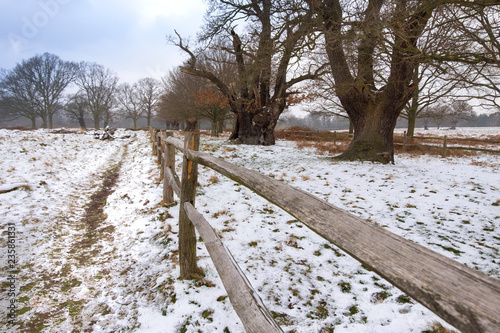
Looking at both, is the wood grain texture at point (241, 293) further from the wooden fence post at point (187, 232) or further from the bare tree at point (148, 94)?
the bare tree at point (148, 94)

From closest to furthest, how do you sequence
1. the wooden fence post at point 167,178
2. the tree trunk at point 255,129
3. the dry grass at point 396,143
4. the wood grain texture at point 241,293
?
the wood grain texture at point 241,293 < the wooden fence post at point 167,178 < the dry grass at point 396,143 < the tree trunk at point 255,129

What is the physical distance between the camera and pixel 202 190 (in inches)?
209

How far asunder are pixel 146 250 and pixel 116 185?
4193 millimetres

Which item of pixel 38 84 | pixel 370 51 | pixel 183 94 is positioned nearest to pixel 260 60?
pixel 370 51

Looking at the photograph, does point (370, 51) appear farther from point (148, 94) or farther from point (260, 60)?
point (148, 94)

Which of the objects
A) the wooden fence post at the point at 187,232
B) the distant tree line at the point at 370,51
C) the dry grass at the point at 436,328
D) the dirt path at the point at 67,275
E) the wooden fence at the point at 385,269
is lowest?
the dirt path at the point at 67,275

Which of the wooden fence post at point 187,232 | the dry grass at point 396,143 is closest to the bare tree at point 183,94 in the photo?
the dry grass at point 396,143

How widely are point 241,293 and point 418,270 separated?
105 cm

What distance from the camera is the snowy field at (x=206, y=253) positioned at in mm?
2225

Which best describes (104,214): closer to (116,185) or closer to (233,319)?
(116,185)

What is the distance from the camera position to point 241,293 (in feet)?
4.80

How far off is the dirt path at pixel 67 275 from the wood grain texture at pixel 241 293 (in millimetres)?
1478

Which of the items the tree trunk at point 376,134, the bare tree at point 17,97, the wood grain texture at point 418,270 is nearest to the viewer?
the wood grain texture at point 418,270

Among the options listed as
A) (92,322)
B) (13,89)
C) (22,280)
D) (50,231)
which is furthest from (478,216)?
(13,89)
